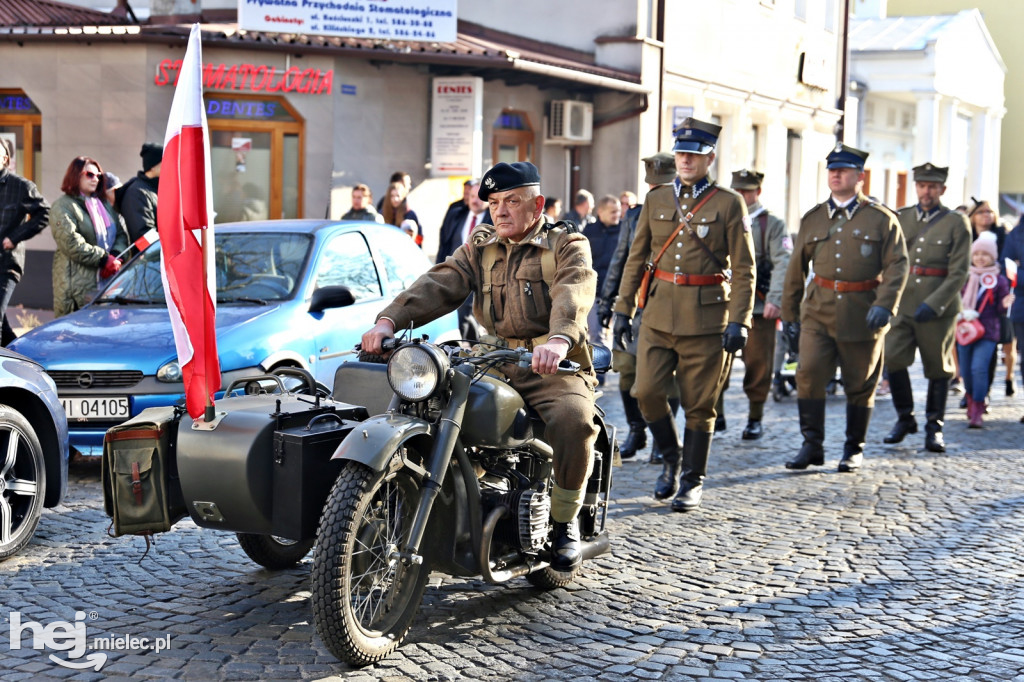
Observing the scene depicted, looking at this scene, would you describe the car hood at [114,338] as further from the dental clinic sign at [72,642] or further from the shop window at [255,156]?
the shop window at [255,156]

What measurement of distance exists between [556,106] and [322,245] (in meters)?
13.2

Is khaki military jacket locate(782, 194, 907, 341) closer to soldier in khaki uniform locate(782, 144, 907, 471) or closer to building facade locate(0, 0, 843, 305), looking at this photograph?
soldier in khaki uniform locate(782, 144, 907, 471)

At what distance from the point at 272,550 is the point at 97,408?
244 cm

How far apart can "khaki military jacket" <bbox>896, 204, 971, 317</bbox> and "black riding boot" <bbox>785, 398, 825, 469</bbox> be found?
76.7 inches

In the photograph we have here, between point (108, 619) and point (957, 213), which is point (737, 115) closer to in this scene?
point (957, 213)

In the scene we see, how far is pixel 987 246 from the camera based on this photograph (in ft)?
42.1

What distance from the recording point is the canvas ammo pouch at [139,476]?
493 cm

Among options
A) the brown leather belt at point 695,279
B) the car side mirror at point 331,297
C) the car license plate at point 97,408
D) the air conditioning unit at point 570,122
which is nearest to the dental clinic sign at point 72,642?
the car license plate at point 97,408

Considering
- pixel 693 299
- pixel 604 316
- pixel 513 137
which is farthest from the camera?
pixel 513 137

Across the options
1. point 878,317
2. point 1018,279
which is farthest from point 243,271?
point 1018,279

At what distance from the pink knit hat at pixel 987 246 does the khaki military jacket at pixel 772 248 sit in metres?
2.98

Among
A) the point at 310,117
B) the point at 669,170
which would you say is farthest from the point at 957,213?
the point at 310,117

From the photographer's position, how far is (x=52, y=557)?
6.28m

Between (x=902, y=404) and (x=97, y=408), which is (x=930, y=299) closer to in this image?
(x=902, y=404)
